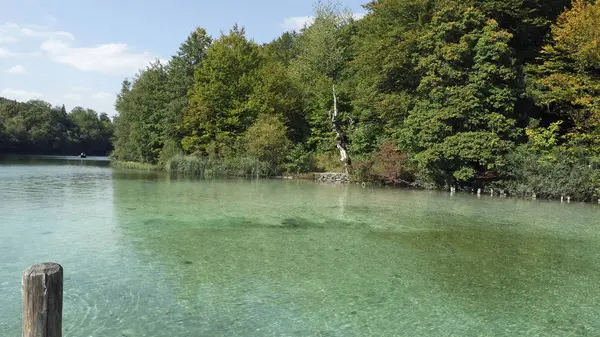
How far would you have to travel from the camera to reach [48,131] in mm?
80062

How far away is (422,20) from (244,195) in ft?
52.2

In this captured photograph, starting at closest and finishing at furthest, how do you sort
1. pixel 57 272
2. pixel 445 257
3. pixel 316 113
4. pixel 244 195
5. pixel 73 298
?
pixel 57 272, pixel 73 298, pixel 445 257, pixel 244 195, pixel 316 113

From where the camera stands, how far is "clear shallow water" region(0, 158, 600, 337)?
4.81 meters

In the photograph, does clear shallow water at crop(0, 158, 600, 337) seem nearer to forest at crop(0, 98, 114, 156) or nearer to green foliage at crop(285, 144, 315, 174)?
green foliage at crop(285, 144, 315, 174)

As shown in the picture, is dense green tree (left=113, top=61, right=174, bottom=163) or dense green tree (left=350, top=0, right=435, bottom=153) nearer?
dense green tree (left=350, top=0, right=435, bottom=153)

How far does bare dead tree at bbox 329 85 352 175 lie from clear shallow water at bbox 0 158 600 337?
602 inches

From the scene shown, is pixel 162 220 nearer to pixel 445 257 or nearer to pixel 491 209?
pixel 445 257

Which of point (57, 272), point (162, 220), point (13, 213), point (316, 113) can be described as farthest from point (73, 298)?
point (316, 113)

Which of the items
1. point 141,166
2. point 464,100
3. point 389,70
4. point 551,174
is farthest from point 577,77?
point 141,166

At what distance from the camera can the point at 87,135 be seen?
94.4 meters

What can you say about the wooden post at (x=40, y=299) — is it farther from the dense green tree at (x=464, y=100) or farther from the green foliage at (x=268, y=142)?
the green foliage at (x=268, y=142)

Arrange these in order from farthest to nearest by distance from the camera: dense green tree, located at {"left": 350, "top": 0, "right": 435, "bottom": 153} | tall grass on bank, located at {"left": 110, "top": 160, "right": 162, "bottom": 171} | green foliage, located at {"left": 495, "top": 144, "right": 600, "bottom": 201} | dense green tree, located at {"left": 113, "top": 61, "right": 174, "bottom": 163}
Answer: dense green tree, located at {"left": 113, "top": 61, "right": 174, "bottom": 163} → tall grass on bank, located at {"left": 110, "top": 160, "right": 162, "bottom": 171} → dense green tree, located at {"left": 350, "top": 0, "right": 435, "bottom": 153} → green foliage, located at {"left": 495, "top": 144, "right": 600, "bottom": 201}

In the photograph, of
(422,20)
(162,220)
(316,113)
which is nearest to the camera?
(162,220)

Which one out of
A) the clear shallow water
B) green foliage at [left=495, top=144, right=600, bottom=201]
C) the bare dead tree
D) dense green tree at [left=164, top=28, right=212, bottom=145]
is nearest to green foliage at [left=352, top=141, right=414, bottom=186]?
the bare dead tree
